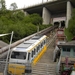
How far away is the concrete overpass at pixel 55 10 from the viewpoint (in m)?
57.3

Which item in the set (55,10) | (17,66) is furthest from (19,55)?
(55,10)

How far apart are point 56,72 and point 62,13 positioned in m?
53.3

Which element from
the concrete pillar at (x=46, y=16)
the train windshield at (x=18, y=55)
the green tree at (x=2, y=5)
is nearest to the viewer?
the train windshield at (x=18, y=55)

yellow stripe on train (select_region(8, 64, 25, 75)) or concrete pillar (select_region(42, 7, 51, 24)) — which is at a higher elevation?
concrete pillar (select_region(42, 7, 51, 24))

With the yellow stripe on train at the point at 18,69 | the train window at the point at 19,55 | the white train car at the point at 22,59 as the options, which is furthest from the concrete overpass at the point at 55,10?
the yellow stripe on train at the point at 18,69

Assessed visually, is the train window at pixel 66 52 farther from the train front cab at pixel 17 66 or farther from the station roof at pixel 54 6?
the station roof at pixel 54 6

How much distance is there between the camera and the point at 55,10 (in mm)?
67750

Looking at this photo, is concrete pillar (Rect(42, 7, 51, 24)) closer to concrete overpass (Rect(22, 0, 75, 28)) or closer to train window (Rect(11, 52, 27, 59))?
concrete overpass (Rect(22, 0, 75, 28))

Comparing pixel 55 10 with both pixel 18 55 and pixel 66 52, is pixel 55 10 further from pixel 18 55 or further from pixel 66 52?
pixel 18 55

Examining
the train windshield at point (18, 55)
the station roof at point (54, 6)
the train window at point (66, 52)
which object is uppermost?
the station roof at point (54, 6)

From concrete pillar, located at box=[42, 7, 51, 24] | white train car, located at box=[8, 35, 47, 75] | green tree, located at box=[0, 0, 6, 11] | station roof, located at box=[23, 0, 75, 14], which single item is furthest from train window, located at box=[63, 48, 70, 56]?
concrete pillar, located at box=[42, 7, 51, 24]

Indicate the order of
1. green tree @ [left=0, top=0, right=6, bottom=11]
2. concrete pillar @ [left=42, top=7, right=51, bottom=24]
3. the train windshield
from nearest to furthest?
the train windshield < green tree @ [left=0, top=0, right=6, bottom=11] < concrete pillar @ [left=42, top=7, right=51, bottom=24]

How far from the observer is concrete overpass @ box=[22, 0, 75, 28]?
2258 inches

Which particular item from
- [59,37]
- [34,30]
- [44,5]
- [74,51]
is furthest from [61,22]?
[74,51]
